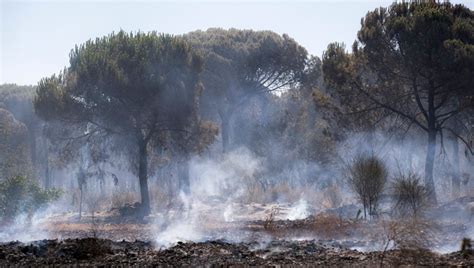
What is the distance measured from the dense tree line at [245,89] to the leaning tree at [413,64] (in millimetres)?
48

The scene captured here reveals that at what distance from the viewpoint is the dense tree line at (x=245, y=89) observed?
28984 mm

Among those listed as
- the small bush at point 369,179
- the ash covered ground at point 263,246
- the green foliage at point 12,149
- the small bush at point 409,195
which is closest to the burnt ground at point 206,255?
the ash covered ground at point 263,246

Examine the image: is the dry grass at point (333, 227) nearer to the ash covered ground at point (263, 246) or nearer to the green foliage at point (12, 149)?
the ash covered ground at point (263, 246)

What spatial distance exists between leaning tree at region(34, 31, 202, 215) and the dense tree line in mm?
57

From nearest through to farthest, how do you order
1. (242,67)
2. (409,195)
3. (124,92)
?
(409,195) < (124,92) < (242,67)

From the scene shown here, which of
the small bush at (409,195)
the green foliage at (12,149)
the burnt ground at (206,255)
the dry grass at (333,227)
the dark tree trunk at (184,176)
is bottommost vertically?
the burnt ground at (206,255)

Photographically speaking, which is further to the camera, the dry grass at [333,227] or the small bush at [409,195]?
the small bush at [409,195]

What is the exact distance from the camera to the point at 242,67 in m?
49.0

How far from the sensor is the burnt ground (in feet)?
42.2

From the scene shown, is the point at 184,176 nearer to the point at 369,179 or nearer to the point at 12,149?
the point at 12,149

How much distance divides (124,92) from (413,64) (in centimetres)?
1403

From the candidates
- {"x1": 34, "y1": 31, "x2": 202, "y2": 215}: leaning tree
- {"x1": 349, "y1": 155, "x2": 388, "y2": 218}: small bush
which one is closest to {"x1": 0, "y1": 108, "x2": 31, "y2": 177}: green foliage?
{"x1": 34, "y1": 31, "x2": 202, "y2": 215}: leaning tree

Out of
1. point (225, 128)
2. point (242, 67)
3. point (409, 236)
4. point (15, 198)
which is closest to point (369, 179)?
point (409, 236)

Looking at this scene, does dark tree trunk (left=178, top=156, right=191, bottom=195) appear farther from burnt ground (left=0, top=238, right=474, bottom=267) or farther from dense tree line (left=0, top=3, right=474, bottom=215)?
burnt ground (left=0, top=238, right=474, bottom=267)
